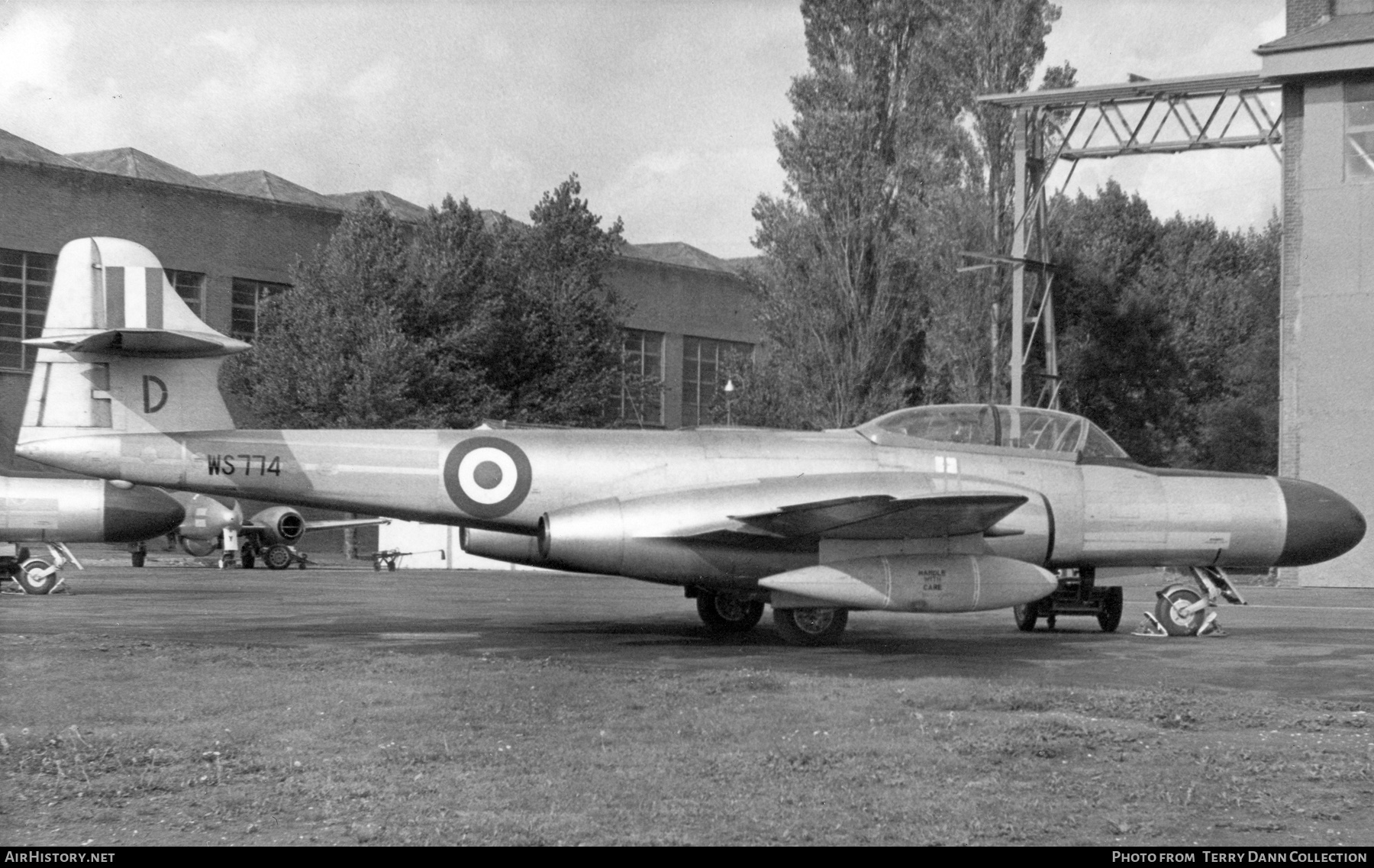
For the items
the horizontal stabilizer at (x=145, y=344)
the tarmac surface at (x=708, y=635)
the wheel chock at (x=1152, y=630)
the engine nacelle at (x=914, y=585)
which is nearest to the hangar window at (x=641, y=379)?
the tarmac surface at (x=708, y=635)

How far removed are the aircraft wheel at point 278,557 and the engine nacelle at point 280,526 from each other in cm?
31

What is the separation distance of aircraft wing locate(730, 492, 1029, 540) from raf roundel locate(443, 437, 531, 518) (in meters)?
2.25

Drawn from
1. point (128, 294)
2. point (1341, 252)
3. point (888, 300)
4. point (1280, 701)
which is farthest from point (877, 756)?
point (888, 300)

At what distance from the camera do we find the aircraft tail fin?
1296 cm

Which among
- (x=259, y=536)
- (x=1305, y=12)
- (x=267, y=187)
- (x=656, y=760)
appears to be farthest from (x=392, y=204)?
(x=656, y=760)

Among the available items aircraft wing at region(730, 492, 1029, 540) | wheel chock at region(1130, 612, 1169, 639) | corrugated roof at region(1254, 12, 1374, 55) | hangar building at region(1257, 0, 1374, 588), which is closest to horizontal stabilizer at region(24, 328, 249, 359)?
aircraft wing at region(730, 492, 1029, 540)

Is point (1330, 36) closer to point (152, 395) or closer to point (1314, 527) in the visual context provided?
point (1314, 527)

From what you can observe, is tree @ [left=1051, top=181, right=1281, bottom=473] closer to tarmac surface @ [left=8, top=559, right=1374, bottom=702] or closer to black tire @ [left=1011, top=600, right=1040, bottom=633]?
tarmac surface @ [left=8, top=559, right=1374, bottom=702]

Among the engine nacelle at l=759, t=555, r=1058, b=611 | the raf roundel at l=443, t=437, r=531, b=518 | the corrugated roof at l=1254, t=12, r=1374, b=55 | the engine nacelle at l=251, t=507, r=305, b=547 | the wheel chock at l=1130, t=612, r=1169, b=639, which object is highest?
the corrugated roof at l=1254, t=12, r=1374, b=55

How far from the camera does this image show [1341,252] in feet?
102

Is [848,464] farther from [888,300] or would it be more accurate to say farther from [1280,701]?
[888,300]

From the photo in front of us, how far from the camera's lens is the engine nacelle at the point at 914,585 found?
12.8m

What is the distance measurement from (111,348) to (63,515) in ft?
32.2

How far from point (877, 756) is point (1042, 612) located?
895cm
